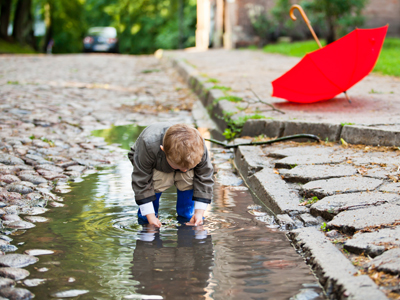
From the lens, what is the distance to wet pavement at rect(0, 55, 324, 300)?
1.98m

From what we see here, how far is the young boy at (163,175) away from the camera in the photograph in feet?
8.36

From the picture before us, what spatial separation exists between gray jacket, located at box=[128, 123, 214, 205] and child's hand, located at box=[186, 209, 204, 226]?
7 centimetres

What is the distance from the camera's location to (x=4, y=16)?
900 inches

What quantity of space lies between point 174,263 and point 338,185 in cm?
127

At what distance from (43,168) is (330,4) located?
427 inches

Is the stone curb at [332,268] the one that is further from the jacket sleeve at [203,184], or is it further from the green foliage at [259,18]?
the green foliage at [259,18]

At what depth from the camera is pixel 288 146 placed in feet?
13.6

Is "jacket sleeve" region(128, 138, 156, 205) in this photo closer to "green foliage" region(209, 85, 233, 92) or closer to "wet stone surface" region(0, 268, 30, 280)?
"wet stone surface" region(0, 268, 30, 280)

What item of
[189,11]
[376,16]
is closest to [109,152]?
[376,16]

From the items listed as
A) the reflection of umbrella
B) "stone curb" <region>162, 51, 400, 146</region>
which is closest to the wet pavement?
"stone curb" <region>162, 51, 400, 146</region>

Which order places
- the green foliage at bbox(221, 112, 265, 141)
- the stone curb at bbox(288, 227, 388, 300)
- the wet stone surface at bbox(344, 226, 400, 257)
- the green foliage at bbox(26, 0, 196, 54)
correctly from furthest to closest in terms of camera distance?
the green foliage at bbox(26, 0, 196, 54) < the green foliage at bbox(221, 112, 265, 141) < the wet stone surface at bbox(344, 226, 400, 257) < the stone curb at bbox(288, 227, 388, 300)

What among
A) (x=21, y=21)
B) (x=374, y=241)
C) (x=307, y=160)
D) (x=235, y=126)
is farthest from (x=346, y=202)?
(x=21, y=21)

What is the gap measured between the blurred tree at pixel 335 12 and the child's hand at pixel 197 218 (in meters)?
11.2

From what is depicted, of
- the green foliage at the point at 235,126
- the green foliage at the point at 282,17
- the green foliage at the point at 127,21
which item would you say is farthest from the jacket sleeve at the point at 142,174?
the green foliage at the point at 127,21
